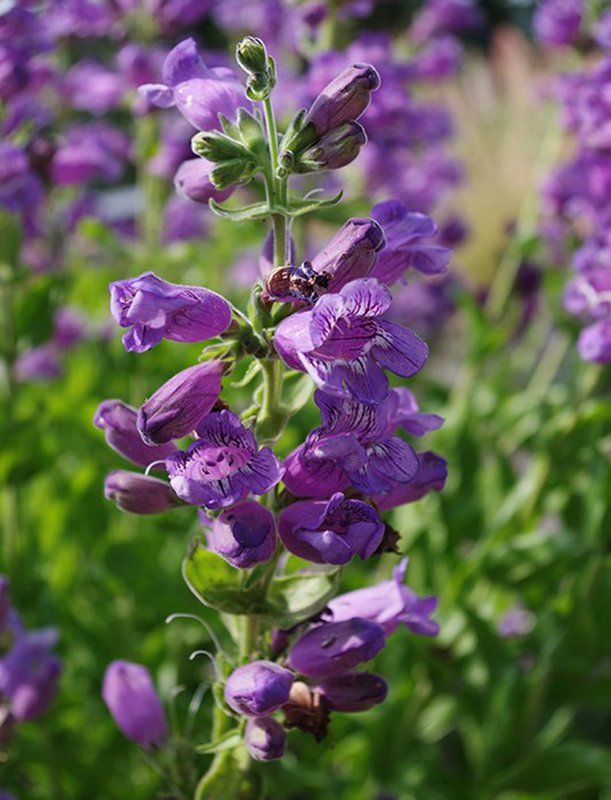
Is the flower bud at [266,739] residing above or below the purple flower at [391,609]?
above

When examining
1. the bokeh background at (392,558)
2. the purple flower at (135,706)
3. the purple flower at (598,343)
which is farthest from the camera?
the bokeh background at (392,558)

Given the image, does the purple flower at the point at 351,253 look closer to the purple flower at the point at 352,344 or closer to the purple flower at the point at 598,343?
the purple flower at the point at 352,344

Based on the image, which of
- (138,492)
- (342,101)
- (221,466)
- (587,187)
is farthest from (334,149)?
(587,187)

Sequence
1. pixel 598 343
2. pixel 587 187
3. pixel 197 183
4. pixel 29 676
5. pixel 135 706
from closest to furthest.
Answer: pixel 197 183 → pixel 135 706 → pixel 29 676 → pixel 598 343 → pixel 587 187

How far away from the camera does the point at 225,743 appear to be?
1.35 m

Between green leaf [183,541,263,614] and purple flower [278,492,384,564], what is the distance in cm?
14

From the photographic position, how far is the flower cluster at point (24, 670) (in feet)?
6.07

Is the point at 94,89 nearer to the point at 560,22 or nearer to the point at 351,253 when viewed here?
the point at 560,22

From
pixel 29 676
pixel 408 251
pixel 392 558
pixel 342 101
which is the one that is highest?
pixel 342 101

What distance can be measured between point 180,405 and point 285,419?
0.59 feet

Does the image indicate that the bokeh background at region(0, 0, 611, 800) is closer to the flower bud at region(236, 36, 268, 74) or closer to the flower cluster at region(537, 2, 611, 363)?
the flower cluster at region(537, 2, 611, 363)

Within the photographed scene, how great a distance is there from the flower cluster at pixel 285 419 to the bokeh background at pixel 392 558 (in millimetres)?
1109

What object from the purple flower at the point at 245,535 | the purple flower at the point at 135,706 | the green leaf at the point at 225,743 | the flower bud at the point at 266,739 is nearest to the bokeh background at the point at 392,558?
the purple flower at the point at 135,706

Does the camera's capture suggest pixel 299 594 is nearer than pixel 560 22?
Yes
